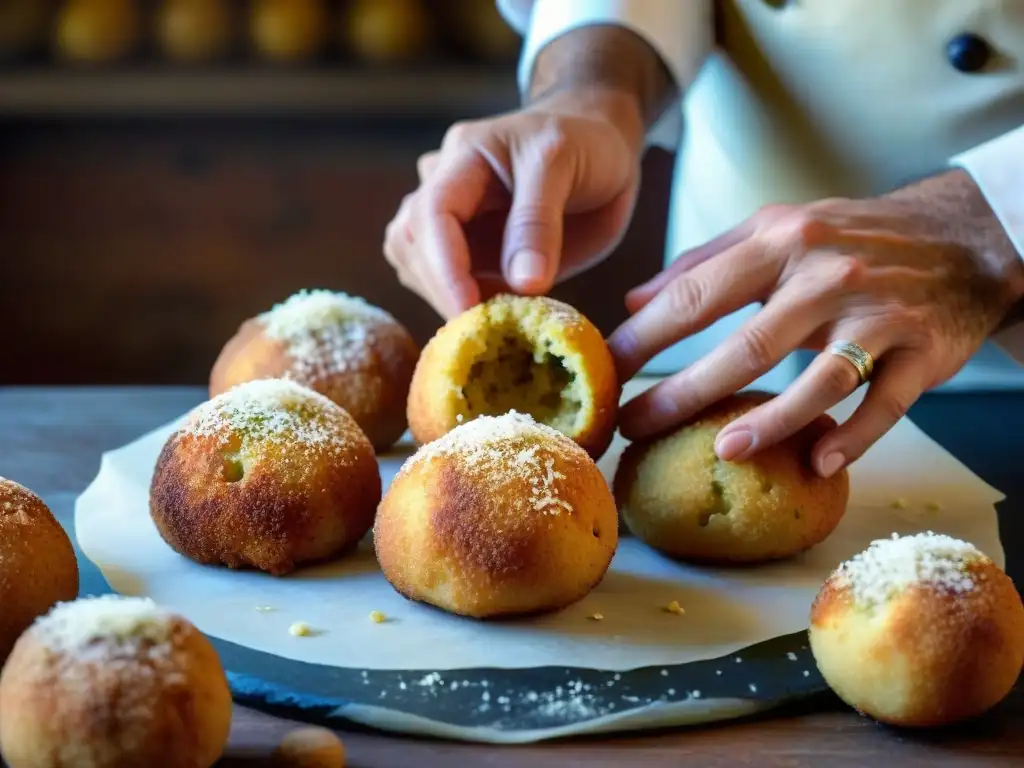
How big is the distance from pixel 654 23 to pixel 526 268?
22.4 inches

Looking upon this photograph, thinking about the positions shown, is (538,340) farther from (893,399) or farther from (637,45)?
(637,45)

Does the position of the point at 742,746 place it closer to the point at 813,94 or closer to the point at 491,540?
the point at 491,540

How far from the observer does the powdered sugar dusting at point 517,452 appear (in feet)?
2.62

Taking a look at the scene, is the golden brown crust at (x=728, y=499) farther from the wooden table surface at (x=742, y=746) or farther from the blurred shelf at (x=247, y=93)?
the blurred shelf at (x=247, y=93)

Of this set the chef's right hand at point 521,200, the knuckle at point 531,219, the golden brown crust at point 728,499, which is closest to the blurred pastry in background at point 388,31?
the chef's right hand at point 521,200

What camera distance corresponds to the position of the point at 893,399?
0.96 m

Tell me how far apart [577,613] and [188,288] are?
1928 mm

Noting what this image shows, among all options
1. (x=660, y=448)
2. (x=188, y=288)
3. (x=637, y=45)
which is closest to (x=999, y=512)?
(x=660, y=448)

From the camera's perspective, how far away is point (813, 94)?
1.44 meters

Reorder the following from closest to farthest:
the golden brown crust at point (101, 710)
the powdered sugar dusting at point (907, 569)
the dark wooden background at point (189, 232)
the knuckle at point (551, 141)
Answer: the golden brown crust at point (101, 710) → the powdered sugar dusting at point (907, 569) → the knuckle at point (551, 141) → the dark wooden background at point (189, 232)

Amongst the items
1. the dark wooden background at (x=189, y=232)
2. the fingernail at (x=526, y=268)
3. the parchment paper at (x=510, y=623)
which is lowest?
the dark wooden background at (x=189, y=232)

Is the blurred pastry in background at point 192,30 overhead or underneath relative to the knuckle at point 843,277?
underneath

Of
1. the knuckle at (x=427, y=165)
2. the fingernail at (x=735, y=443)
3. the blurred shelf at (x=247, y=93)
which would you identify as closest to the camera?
the fingernail at (x=735, y=443)

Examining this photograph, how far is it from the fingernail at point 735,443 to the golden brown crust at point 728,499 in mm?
17
